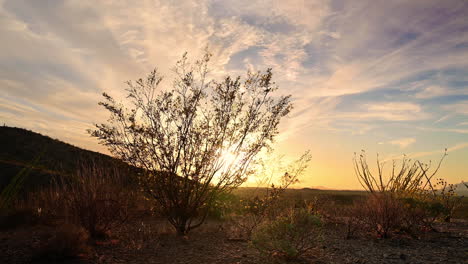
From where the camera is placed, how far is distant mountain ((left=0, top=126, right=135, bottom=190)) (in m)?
21.3

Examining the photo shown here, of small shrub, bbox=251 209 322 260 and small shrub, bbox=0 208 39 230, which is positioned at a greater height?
A: small shrub, bbox=251 209 322 260

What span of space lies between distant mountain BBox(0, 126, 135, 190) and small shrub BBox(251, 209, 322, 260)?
17439 mm

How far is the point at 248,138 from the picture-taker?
25.9 ft

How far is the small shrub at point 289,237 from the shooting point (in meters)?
5.46

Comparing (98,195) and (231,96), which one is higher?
(231,96)

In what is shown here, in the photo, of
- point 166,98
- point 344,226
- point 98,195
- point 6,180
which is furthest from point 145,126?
point 6,180

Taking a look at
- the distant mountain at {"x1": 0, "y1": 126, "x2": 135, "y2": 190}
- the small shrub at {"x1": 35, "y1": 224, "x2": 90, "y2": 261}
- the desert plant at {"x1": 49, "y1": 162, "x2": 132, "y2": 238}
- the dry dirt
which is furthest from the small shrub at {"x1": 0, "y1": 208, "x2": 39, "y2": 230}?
the distant mountain at {"x1": 0, "y1": 126, "x2": 135, "y2": 190}

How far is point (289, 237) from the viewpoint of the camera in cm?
564

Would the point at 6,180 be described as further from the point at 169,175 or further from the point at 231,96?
the point at 231,96

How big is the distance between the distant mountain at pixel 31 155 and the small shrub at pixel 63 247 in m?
15.8

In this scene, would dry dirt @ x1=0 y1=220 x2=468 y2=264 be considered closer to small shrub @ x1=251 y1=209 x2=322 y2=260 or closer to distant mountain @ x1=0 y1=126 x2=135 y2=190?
small shrub @ x1=251 y1=209 x2=322 y2=260

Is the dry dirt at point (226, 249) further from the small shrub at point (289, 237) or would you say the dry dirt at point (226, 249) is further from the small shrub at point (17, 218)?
the small shrub at point (17, 218)

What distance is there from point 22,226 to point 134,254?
560cm

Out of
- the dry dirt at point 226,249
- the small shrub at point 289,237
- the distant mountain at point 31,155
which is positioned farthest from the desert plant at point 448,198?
the distant mountain at point 31,155
